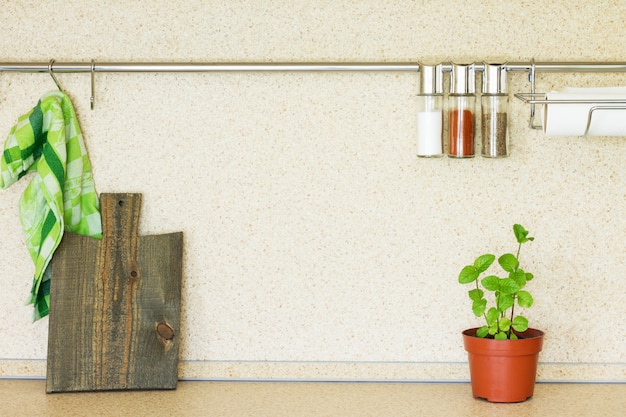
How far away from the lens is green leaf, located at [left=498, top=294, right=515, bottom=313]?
137 cm

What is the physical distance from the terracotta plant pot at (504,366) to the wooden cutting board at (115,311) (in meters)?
Answer: 0.52

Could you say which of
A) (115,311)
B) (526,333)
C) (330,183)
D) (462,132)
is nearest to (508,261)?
(526,333)

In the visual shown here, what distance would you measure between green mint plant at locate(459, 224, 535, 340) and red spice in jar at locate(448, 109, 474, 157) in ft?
0.54

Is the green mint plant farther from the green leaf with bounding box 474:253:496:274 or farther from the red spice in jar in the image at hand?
the red spice in jar

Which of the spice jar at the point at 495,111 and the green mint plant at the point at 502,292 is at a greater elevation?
the spice jar at the point at 495,111

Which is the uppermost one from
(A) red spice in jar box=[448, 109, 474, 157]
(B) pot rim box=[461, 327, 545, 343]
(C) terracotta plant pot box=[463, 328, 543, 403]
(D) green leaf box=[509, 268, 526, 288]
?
(A) red spice in jar box=[448, 109, 474, 157]

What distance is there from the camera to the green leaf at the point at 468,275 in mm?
1398

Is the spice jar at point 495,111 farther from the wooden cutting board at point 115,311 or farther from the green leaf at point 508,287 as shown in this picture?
the wooden cutting board at point 115,311

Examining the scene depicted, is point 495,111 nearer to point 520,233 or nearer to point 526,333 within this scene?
point 520,233

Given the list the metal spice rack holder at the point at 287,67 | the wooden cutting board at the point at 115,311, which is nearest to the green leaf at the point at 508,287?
the metal spice rack holder at the point at 287,67

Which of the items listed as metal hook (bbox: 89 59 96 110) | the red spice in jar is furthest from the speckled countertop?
metal hook (bbox: 89 59 96 110)

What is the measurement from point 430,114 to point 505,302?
1.15ft

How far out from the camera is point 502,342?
4.51 feet

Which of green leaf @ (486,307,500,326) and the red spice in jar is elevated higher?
the red spice in jar
